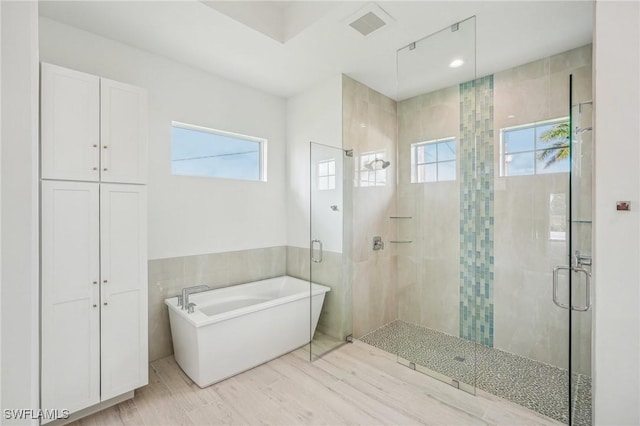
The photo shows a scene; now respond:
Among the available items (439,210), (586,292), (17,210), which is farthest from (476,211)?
(17,210)

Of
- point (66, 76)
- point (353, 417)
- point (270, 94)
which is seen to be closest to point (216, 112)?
point (270, 94)

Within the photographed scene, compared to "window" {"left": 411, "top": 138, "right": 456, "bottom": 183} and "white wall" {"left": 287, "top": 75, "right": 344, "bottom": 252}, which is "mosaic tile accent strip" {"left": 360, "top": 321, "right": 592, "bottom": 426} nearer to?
"white wall" {"left": 287, "top": 75, "right": 344, "bottom": 252}

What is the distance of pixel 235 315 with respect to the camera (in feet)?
8.00

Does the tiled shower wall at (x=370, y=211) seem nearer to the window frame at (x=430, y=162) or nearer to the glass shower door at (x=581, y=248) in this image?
the window frame at (x=430, y=162)

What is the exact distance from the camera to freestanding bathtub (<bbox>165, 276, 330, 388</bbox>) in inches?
91.9

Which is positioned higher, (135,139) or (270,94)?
(270,94)

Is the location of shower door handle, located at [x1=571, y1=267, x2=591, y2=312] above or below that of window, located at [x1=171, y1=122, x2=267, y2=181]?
below

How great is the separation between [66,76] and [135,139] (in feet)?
1.74

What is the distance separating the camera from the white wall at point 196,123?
96.6 inches

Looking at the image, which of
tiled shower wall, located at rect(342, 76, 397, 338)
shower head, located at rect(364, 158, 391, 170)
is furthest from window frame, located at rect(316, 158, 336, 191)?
shower head, located at rect(364, 158, 391, 170)

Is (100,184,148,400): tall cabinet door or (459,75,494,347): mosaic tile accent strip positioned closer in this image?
(100,184,148,400): tall cabinet door
